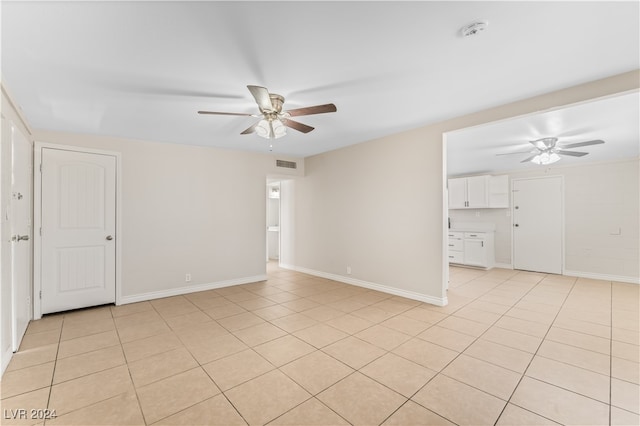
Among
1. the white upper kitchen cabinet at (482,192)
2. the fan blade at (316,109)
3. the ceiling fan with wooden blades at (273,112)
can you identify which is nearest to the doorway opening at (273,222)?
the white upper kitchen cabinet at (482,192)

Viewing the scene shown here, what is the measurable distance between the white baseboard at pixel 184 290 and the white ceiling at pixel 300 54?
8.25ft

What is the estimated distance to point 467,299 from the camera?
4191mm

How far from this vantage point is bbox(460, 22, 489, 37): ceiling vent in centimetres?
175

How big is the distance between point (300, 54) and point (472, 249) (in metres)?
6.24

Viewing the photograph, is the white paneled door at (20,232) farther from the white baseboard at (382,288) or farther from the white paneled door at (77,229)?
the white baseboard at (382,288)

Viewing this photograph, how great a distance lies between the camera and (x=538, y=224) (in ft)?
20.8

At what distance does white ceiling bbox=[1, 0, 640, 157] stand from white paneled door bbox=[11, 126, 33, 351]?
45cm

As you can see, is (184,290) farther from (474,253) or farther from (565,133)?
(565,133)

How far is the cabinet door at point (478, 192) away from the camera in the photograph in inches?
267

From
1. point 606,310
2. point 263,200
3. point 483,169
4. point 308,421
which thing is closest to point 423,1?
point 308,421

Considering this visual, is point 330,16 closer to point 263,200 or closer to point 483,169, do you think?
point 263,200

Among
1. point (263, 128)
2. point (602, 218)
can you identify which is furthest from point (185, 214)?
point (602, 218)

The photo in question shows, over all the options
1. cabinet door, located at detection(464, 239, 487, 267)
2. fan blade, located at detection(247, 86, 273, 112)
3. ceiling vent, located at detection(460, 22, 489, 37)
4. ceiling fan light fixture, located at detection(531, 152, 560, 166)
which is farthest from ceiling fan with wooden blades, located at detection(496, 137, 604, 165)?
fan blade, located at detection(247, 86, 273, 112)

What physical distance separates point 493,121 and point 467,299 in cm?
256
